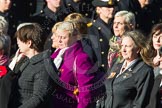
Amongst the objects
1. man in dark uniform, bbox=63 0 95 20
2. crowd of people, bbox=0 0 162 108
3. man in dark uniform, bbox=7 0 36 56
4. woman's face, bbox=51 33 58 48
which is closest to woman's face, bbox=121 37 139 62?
crowd of people, bbox=0 0 162 108

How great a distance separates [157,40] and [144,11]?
2.11 m

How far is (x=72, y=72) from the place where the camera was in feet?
28.7

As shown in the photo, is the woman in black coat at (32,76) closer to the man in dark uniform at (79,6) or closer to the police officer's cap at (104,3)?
the police officer's cap at (104,3)

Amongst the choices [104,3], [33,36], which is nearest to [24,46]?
[33,36]

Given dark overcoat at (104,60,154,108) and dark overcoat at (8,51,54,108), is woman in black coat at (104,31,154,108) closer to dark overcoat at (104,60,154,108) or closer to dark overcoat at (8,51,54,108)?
dark overcoat at (104,60,154,108)

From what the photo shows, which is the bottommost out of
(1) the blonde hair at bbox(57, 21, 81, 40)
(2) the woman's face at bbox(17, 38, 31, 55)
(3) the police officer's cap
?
(3) the police officer's cap

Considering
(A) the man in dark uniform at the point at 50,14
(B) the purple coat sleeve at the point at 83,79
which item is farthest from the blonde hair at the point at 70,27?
(A) the man in dark uniform at the point at 50,14

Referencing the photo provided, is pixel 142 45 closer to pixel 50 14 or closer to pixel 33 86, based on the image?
pixel 33 86

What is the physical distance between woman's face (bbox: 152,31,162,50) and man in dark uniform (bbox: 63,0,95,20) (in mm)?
2014

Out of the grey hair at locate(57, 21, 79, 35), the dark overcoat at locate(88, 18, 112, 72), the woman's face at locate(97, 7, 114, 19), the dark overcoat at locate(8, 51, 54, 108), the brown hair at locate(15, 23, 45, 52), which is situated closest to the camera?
A: the dark overcoat at locate(8, 51, 54, 108)

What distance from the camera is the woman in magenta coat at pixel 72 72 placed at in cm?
871

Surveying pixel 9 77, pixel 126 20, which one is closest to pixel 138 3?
pixel 126 20

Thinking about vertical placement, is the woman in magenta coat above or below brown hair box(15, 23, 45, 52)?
below

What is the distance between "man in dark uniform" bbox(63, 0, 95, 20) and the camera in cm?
1111
